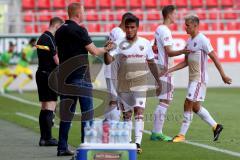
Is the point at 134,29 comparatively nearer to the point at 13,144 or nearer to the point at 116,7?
the point at 13,144

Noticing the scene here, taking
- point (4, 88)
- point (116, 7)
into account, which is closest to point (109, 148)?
point (4, 88)

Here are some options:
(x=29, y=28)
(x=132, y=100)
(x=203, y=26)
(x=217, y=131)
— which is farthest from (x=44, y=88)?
(x=203, y=26)

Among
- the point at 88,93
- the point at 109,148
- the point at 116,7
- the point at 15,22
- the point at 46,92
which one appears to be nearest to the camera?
the point at 109,148

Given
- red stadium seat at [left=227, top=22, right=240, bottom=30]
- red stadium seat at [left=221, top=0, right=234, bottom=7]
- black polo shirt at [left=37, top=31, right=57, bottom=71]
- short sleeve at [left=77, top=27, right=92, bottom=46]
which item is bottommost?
red stadium seat at [left=227, top=22, right=240, bottom=30]

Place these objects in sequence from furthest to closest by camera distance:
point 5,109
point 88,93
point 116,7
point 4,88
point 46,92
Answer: point 116,7
point 4,88
point 5,109
point 46,92
point 88,93

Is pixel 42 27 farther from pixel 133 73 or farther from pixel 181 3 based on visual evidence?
pixel 133 73

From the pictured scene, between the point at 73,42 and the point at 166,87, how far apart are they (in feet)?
9.95

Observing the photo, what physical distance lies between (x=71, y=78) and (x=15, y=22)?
72.5ft

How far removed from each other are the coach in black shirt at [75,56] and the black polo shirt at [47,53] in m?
1.45

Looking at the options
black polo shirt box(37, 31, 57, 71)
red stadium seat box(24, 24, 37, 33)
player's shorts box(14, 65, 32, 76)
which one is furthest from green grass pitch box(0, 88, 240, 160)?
red stadium seat box(24, 24, 37, 33)

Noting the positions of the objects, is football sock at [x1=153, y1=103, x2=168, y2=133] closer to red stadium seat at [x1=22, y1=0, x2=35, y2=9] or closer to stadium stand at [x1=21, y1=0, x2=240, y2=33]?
stadium stand at [x1=21, y1=0, x2=240, y2=33]

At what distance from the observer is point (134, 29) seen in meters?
13.0

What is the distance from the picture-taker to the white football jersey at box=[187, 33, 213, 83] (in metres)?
14.4

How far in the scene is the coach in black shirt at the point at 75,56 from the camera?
1247cm
